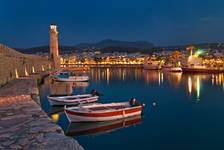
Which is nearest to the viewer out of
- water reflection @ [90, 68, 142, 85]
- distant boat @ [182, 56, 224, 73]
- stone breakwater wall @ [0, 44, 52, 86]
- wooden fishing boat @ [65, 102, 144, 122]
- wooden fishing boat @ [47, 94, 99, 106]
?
wooden fishing boat @ [65, 102, 144, 122]

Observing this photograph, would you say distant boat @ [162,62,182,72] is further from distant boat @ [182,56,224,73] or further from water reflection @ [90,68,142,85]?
water reflection @ [90,68,142,85]

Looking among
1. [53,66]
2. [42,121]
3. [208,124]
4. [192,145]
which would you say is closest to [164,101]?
[208,124]

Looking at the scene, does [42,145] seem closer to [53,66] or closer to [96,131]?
[96,131]

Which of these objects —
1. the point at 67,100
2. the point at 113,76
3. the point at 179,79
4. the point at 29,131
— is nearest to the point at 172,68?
the point at 113,76

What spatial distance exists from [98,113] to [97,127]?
671 mm

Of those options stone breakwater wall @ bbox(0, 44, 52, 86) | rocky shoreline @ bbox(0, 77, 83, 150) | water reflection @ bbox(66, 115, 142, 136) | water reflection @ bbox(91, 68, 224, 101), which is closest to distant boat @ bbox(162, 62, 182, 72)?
water reflection @ bbox(91, 68, 224, 101)

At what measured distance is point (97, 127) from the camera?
543 inches

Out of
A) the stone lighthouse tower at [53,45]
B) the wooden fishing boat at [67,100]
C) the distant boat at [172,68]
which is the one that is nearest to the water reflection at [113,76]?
the distant boat at [172,68]

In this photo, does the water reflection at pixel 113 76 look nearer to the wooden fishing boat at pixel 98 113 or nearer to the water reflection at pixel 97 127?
the wooden fishing boat at pixel 98 113

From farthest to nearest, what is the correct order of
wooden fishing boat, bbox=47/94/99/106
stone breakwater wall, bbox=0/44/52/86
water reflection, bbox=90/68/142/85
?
water reflection, bbox=90/68/142/85 < stone breakwater wall, bbox=0/44/52/86 < wooden fishing boat, bbox=47/94/99/106

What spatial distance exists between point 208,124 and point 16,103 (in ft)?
31.2

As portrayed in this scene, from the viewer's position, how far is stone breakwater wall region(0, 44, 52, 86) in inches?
771

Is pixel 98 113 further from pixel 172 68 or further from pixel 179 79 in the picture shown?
pixel 172 68

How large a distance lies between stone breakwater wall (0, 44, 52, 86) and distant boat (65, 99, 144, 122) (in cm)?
652
